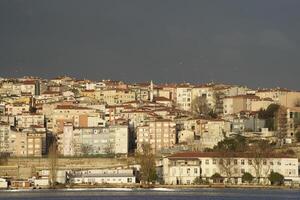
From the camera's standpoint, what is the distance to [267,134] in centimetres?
7275

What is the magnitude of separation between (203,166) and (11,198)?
1624cm

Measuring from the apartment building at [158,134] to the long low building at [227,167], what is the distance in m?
14.0

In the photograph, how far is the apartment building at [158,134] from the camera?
72688 millimetres

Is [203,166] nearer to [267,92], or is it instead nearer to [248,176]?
[248,176]

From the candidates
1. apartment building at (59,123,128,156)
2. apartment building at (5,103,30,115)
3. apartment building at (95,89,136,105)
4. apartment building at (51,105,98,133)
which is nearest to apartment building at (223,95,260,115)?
apartment building at (95,89,136,105)

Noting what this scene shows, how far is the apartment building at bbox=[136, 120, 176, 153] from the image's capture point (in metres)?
72.7

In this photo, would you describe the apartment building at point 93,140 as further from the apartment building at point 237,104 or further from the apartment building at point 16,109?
the apartment building at point 237,104

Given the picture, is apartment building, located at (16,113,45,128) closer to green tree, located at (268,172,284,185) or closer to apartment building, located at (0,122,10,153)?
apartment building, located at (0,122,10,153)

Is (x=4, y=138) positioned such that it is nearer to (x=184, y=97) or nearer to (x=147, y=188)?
(x=147, y=188)

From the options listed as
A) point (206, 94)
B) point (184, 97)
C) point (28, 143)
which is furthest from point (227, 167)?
point (184, 97)

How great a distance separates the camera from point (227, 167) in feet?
190

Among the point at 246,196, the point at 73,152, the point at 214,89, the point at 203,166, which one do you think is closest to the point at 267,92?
the point at 214,89

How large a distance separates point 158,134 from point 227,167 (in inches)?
617

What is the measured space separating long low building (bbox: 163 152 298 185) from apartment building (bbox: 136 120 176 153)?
550 inches
